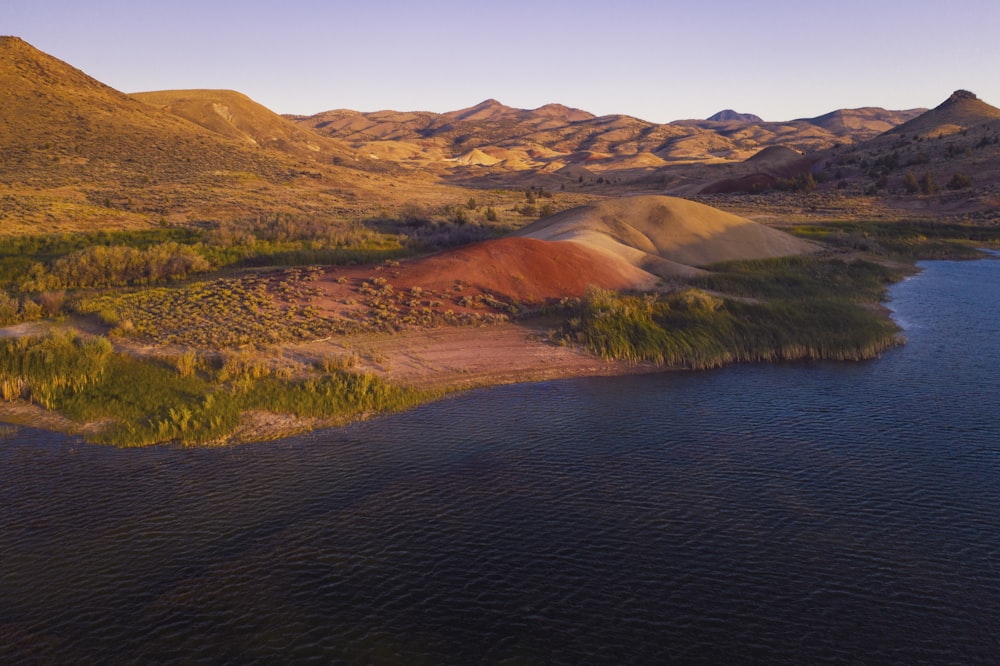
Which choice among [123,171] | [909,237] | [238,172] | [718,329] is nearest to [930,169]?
[909,237]

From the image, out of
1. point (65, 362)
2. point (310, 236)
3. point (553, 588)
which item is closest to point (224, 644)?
point (553, 588)

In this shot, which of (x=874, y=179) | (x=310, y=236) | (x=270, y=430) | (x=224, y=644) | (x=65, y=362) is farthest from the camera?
(x=874, y=179)

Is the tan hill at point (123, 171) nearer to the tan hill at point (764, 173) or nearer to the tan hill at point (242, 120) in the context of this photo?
A: the tan hill at point (242, 120)

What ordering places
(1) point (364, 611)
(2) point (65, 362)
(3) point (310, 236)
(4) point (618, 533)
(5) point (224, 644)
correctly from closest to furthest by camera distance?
(5) point (224, 644), (1) point (364, 611), (4) point (618, 533), (2) point (65, 362), (3) point (310, 236)

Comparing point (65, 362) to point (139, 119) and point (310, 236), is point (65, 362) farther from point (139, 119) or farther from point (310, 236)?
point (139, 119)

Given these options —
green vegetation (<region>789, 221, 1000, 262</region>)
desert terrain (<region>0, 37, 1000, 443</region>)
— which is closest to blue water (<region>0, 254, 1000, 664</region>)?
desert terrain (<region>0, 37, 1000, 443</region>)

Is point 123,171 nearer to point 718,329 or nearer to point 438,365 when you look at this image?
point 438,365

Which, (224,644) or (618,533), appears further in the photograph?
(618,533)

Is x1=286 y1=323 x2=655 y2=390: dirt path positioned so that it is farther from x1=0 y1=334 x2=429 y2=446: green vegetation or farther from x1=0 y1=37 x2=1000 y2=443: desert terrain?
x1=0 y1=334 x2=429 y2=446: green vegetation
